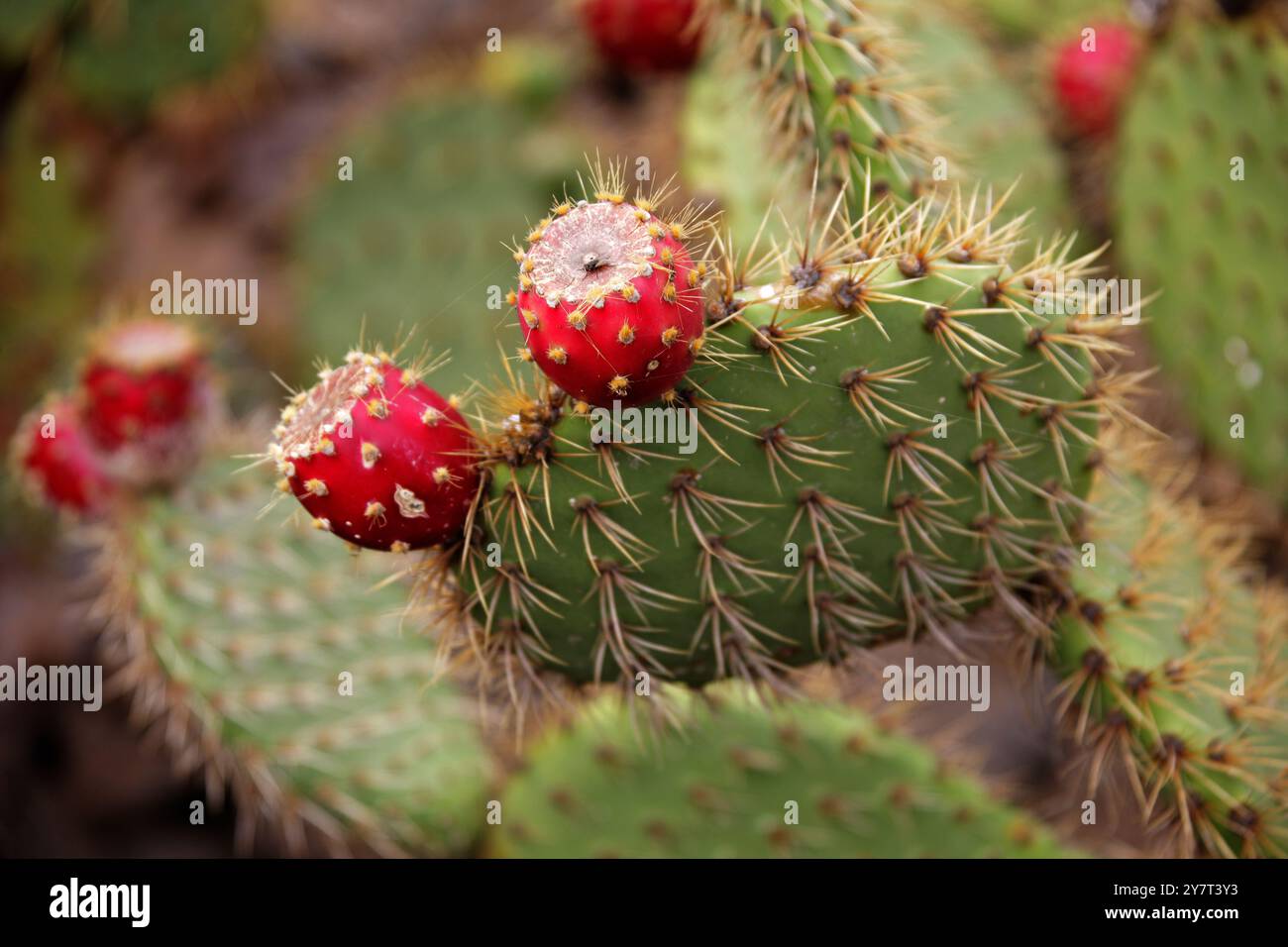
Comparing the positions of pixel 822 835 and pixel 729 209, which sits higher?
pixel 729 209

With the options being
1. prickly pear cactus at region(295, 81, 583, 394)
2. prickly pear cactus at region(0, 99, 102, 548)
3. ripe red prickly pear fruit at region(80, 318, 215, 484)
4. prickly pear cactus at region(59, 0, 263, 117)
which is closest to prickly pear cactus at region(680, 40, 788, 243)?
prickly pear cactus at region(295, 81, 583, 394)

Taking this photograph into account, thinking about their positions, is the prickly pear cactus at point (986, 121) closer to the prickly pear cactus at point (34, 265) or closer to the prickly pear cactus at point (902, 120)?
the prickly pear cactus at point (902, 120)

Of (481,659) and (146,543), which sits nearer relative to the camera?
(481,659)

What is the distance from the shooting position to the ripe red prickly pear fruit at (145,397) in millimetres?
1779

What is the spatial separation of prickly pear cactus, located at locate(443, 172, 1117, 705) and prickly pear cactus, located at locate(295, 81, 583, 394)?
139 centimetres

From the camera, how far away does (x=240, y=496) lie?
6.23 ft

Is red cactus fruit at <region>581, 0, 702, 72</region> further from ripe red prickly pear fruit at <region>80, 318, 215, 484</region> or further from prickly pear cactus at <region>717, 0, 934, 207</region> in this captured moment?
ripe red prickly pear fruit at <region>80, 318, 215, 484</region>

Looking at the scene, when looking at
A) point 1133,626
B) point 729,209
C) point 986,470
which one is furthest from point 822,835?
point 729,209

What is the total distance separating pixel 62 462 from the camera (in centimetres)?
185

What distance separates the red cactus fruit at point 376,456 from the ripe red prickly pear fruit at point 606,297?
0.51ft

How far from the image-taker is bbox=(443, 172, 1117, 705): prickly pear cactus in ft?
3.42

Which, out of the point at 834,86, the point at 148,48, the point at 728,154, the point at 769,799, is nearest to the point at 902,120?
the point at 834,86

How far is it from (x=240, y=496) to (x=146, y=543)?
0.56ft
